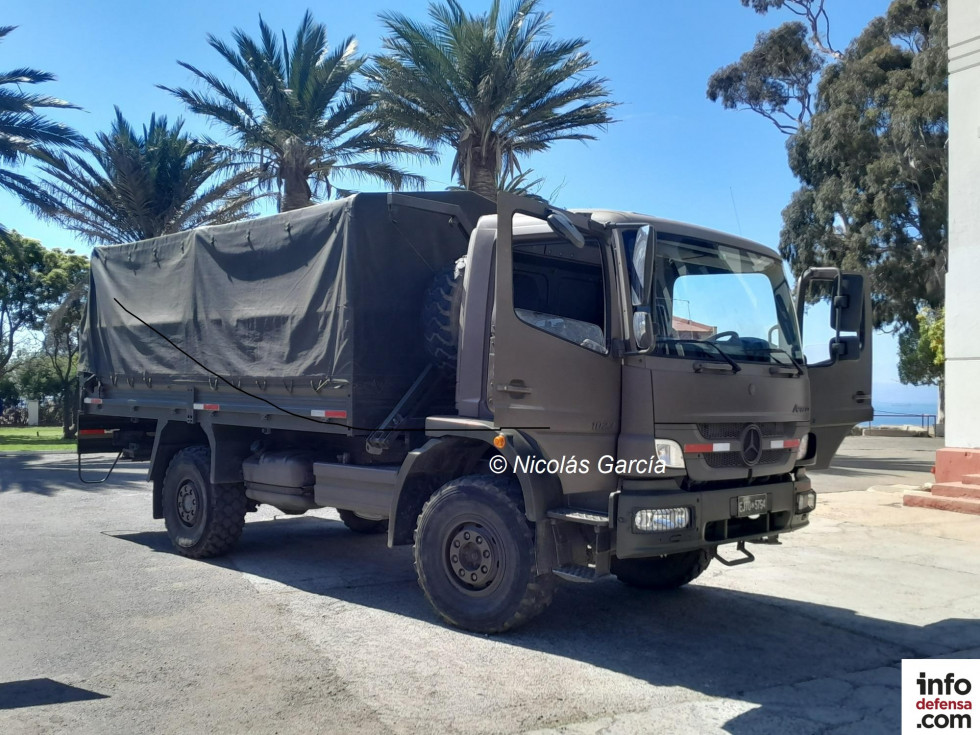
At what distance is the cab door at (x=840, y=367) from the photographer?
647 centimetres

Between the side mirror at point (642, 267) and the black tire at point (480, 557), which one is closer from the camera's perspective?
the side mirror at point (642, 267)

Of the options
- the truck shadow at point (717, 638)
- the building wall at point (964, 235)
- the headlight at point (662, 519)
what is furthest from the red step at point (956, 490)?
the headlight at point (662, 519)

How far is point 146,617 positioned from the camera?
6477 millimetres

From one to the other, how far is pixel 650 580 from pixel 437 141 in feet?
44.1

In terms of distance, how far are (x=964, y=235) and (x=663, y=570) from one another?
7.79 meters

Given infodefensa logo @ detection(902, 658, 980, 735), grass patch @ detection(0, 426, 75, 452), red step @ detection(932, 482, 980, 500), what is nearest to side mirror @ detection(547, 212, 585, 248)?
infodefensa logo @ detection(902, 658, 980, 735)

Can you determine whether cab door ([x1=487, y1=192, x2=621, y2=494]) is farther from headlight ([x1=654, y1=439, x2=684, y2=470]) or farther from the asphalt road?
the asphalt road

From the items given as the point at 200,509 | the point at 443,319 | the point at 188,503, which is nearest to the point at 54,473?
the point at 188,503

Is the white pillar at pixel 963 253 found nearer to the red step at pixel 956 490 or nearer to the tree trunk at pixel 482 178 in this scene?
the red step at pixel 956 490

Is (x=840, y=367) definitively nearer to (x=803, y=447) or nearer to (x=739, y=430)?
(x=803, y=447)

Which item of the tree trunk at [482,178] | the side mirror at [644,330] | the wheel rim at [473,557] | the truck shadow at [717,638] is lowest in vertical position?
the truck shadow at [717,638]

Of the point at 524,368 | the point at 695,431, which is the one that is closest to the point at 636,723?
the point at 695,431

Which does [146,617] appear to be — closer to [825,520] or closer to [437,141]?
[825,520]

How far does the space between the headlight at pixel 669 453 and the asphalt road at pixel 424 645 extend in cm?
127
